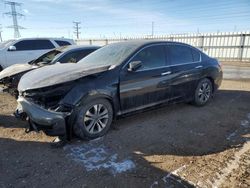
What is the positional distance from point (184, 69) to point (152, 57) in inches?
38.4

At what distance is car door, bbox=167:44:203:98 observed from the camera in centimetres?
518

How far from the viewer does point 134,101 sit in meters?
4.47

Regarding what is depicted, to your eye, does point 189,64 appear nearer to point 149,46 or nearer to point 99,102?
point 149,46

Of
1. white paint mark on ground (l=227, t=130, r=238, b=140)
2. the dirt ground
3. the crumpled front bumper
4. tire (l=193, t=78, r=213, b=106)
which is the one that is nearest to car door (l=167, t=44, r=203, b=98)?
tire (l=193, t=78, r=213, b=106)

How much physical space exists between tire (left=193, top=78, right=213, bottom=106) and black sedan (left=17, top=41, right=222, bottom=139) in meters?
0.03

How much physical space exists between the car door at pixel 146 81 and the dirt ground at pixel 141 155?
50 cm

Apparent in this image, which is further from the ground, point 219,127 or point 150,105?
point 150,105

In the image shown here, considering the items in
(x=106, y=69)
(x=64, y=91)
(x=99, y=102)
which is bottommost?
(x=99, y=102)

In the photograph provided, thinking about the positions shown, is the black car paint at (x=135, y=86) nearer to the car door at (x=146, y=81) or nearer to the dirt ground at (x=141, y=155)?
the car door at (x=146, y=81)

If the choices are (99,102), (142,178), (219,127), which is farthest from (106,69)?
(219,127)

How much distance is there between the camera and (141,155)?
11.4 ft

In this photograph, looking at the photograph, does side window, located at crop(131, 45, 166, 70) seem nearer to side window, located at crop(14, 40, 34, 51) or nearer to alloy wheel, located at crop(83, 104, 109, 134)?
alloy wheel, located at crop(83, 104, 109, 134)

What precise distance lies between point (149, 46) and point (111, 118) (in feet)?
5.71

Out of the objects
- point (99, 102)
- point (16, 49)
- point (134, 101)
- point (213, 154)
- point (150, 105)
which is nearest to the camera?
point (213, 154)
